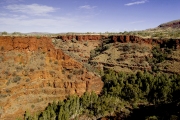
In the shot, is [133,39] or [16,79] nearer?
[16,79]

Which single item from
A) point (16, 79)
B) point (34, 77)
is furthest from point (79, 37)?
point (16, 79)

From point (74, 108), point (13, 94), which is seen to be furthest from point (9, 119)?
point (74, 108)

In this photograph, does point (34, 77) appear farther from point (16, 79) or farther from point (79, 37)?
point (79, 37)

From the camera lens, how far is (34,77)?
41875 millimetres

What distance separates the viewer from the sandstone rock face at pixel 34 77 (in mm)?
37125

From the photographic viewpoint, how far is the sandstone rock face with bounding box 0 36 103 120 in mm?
37125

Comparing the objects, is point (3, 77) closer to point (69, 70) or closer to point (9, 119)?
point (9, 119)

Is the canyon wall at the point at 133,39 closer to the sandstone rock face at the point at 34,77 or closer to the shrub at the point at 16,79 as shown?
the sandstone rock face at the point at 34,77

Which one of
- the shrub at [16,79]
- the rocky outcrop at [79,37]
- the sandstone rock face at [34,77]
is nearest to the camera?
the sandstone rock face at [34,77]

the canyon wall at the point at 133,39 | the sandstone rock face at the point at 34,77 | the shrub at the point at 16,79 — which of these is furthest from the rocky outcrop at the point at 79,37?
the shrub at the point at 16,79

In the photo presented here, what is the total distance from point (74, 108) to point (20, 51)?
648 inches

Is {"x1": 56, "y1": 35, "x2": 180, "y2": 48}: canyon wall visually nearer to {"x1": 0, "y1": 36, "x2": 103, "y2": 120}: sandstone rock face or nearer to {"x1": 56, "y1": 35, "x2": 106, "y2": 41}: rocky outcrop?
{"x1": 56, "y1": 35, "x2": 106, "y2": 41}: rocky outcrop

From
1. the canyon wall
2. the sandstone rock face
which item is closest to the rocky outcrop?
the canyon wall

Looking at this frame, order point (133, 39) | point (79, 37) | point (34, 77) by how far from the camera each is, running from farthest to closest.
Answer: point (79, 37)
point (133, 39)
point (34, 77)
